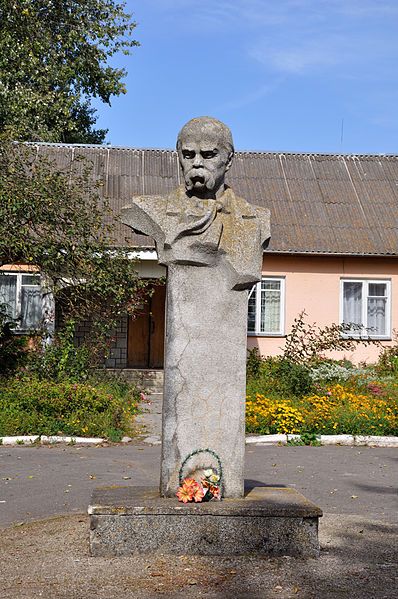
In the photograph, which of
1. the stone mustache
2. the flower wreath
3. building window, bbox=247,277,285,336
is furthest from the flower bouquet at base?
building window, bbox=247,277,285,336

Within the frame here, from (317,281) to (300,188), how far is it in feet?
9.33

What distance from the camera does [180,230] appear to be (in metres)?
6.07

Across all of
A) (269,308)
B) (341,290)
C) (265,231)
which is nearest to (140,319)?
(269,308)

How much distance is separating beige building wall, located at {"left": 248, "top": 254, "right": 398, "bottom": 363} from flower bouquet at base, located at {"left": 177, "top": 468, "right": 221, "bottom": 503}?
1587 centimetres

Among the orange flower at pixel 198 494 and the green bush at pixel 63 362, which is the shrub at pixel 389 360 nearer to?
the green bush at pixel 63 362

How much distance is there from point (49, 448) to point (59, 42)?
1826 cm

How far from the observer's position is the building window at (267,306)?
866 inches

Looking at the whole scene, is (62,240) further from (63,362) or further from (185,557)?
(185,557)

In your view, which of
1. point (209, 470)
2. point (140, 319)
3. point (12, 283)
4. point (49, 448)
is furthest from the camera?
point (140, 319)

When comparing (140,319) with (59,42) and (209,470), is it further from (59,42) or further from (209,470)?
(209,470)

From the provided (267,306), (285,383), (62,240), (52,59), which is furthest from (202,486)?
Result: (52,59)

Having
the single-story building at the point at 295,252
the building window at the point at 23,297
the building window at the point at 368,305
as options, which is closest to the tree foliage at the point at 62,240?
the single-story building at the point at 295,252

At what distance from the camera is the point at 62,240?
50.3 feet

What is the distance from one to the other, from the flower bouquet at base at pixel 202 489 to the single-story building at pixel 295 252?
1466 cm
